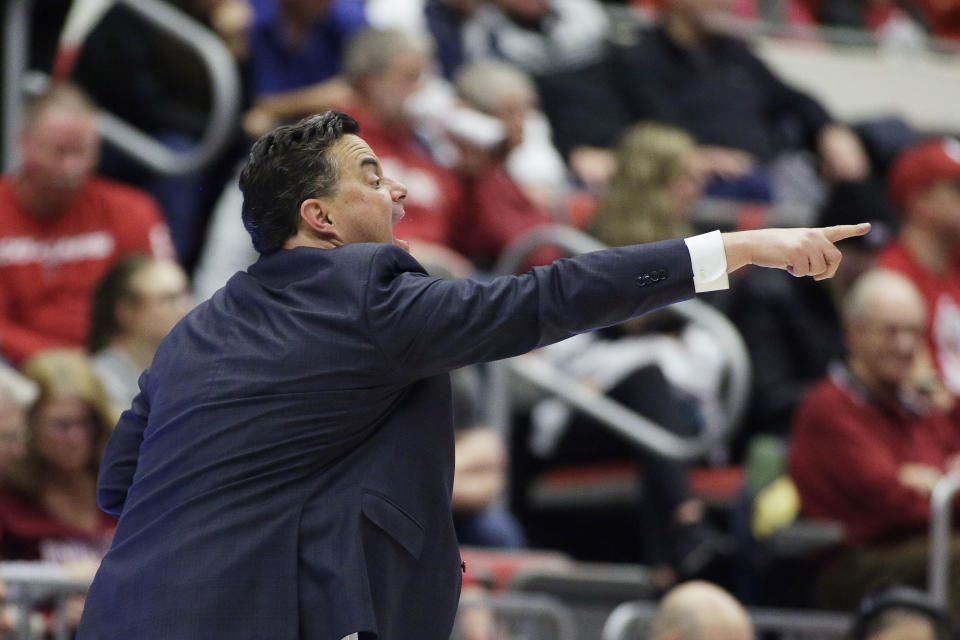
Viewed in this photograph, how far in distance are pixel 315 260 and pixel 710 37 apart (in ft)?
16.5

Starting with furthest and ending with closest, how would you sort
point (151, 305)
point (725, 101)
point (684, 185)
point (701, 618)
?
point (725, 101)
point (684, 185)
point (151, 305)
point (701, 618)

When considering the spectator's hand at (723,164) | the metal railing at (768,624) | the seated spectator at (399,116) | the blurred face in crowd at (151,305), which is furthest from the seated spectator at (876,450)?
the blurred face in crowd at (151,305)

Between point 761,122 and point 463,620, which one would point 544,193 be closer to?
point 761,122

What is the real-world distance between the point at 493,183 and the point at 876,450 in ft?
5.75

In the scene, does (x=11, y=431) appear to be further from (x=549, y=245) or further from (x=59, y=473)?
(x=549, y=245)

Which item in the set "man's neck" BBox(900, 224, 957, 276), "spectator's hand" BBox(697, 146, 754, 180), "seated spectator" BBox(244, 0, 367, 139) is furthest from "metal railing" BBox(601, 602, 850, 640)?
"spectator's hand" BBox(697, 146, 754, 180)

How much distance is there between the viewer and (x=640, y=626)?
4379 millimetres

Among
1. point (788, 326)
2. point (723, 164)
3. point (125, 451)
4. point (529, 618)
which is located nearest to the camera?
point (125, 451)

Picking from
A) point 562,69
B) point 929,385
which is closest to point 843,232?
point 929,385

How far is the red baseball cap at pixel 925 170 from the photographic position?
6020 mm

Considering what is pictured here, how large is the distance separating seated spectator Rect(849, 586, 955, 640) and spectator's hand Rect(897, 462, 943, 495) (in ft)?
2.41

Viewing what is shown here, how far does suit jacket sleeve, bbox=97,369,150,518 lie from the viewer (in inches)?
106

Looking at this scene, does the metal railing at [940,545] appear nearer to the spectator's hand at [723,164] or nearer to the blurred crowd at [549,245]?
the blurred crowd at [549,245]

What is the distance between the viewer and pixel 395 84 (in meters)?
5.53
